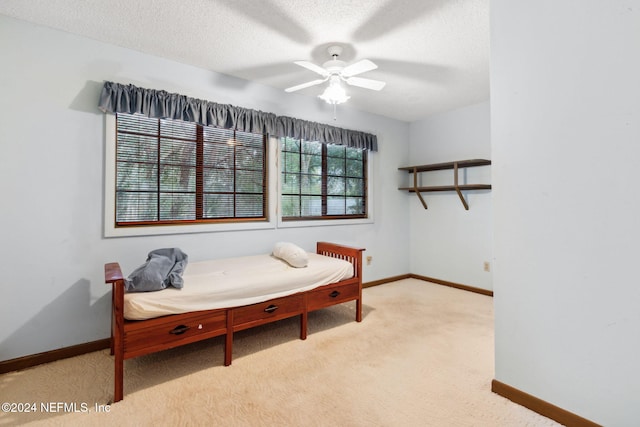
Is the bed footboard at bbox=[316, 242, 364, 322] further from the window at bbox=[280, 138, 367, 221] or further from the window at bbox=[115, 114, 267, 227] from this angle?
the window at bbox=[115, 114, 267, 227]

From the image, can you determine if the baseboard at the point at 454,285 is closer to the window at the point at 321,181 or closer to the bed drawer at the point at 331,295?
the window at the point at 321,181

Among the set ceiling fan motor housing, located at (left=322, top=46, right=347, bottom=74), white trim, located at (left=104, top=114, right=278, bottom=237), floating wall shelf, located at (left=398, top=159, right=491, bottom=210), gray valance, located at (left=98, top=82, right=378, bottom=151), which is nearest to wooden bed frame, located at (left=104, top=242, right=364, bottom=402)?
white trim, located at (left=104, top=114, right=278, bottom=237)

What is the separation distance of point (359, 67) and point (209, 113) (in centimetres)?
148

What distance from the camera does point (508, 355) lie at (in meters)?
1.75

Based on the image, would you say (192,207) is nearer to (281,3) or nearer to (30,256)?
(30,256)

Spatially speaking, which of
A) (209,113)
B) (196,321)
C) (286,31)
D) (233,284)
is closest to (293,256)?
(233,284)

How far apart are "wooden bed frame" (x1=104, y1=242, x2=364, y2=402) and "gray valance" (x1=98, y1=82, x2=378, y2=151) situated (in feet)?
4.24

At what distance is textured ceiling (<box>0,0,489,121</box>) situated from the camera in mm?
1977

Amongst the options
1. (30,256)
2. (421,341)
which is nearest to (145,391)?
(30,256)

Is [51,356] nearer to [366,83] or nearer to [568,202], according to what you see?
[366,83]

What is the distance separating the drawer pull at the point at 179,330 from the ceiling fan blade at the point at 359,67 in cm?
227

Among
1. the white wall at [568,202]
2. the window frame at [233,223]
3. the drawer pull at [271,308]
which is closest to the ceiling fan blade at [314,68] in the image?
the window frame at [233,223]

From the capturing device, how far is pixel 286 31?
2.25 metres

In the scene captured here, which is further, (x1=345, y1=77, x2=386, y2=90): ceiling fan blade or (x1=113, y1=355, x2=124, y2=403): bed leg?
(x1=345, y1=77, x2=386, y2=90): ceiling fan blade
